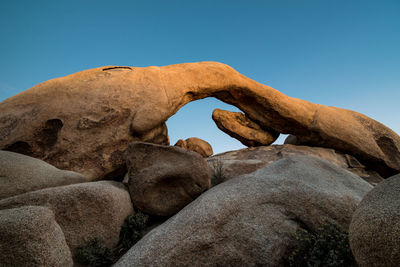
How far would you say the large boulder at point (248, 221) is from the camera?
3.15m

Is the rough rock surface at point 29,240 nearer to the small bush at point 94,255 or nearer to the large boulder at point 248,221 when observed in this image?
the small bush at point 94,255

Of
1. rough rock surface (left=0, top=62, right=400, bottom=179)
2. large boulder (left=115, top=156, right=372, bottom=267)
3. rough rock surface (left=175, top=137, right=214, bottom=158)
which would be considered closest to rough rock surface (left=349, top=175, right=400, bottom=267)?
large boulder (left=115, top=156, right=372, bottom=267)

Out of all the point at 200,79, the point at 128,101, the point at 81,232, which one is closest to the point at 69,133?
the point at 128,101

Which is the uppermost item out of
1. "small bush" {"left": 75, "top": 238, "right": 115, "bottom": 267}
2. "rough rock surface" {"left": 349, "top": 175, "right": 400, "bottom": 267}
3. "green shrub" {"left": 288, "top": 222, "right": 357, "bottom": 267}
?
"rough rock surface" {"left": 349, "top": 175, "right": 400, "bottom": 267}

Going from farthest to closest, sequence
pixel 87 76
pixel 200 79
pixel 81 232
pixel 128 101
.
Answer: pixel 200 79 < pixel 87 76 < pixel 128 101 < pixel 81 232

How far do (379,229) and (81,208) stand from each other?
3.86 meters

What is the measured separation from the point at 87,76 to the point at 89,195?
18.2 ft

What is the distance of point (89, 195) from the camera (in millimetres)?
3826

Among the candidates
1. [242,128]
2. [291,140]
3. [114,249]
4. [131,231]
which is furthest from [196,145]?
[114,249]

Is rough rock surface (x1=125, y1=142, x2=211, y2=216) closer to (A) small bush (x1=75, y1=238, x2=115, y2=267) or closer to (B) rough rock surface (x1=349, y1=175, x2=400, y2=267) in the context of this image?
(A) small bush (x1=75, y1=238, x2=115, y2=267)

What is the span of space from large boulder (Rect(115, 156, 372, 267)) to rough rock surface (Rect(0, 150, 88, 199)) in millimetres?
2174

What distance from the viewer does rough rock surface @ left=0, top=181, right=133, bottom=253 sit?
3583 millimetres

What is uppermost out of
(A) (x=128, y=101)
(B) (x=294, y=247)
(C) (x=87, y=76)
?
(C) (x=87, y=76)

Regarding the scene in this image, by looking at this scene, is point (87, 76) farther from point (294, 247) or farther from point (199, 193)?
point (294, 247)
